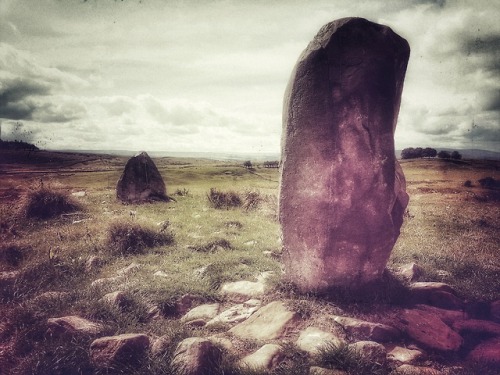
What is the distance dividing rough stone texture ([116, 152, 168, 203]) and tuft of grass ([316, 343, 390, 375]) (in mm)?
13877

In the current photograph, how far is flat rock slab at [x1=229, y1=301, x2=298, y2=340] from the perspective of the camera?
4.30 m

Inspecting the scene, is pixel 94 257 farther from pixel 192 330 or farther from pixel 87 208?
pixel 87 208

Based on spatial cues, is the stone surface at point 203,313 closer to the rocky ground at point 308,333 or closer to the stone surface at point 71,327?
the rocky ground at point 308,333

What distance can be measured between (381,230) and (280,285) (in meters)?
1.87

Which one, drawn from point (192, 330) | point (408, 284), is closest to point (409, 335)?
point (408, 284)

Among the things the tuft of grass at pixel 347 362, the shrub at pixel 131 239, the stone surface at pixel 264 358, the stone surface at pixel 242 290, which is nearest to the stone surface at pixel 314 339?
the tuft of grass at pixel 347 362

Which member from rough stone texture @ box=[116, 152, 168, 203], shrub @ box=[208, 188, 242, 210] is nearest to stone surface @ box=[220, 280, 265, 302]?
shrub @ box=[208, 188, 242, 210]

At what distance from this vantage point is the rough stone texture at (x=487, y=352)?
3.87 meters

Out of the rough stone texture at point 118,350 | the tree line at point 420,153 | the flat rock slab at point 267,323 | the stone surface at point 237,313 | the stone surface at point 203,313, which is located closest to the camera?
the rough stone texture at point 118,350

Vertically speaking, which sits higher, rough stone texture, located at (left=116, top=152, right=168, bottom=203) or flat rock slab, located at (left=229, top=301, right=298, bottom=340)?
rough stone texture, located at (left=116, top=152, right=168, bottom=203)

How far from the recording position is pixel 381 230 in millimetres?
5344

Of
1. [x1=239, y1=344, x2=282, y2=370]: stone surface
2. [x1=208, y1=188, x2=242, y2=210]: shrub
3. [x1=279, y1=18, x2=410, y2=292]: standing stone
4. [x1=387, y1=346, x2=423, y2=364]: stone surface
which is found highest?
[x1=279, y1=18, x2=410, y2=292]: standing stone

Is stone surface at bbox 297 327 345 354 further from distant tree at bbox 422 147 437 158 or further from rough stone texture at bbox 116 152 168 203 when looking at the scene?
distant tree at bbox 422 147 437 158

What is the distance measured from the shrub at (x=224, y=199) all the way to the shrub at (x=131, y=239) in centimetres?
611
